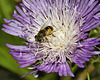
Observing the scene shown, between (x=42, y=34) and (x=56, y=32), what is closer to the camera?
(x=42, y=34)

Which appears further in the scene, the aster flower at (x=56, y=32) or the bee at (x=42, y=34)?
the bee at (x=42, y=34)

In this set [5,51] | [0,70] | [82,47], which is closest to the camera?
[82,47]

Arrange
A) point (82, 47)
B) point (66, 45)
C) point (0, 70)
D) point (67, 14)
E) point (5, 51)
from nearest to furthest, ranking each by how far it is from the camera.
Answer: point (82, 47) < point (66, 45) < point (67, 14) < point (5, 51) < point (0, 70)

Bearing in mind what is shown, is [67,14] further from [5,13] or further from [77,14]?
[5,13]

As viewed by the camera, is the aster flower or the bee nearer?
the aster flower

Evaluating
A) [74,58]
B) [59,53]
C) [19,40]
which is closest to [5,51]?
[19,40]

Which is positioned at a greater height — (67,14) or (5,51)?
(67,14)

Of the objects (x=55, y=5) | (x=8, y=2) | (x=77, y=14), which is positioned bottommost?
(x=77, y=14)

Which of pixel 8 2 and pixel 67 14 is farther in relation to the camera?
pixel 8 2
